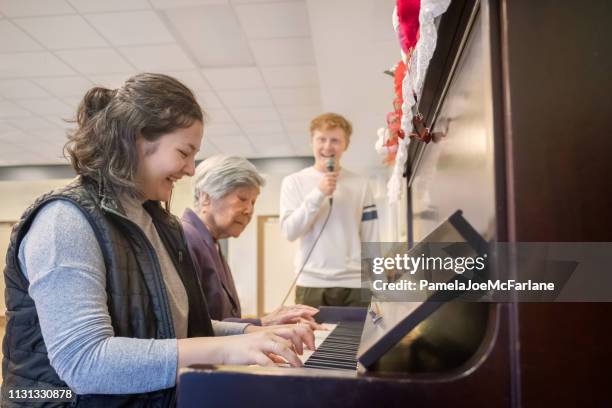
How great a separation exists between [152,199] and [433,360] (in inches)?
29.2

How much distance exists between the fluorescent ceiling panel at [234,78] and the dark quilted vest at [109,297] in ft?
10.8

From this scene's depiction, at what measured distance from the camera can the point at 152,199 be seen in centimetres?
108

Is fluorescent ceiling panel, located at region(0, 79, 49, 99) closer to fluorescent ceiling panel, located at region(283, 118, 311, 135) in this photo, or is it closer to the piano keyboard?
fluorescent ceiling panel, located at region(283, 118, 311, 135)

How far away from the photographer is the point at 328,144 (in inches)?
87.6

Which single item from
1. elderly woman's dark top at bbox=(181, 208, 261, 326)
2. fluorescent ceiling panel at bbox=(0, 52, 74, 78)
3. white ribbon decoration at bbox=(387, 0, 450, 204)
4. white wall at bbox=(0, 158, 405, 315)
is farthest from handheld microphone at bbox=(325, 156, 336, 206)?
white wall at bbox=(0, 158, 405, 315)

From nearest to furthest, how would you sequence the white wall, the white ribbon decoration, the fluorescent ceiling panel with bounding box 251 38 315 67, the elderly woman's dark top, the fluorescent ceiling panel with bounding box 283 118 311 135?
the white ribbon decoration
the elderly woman's dark top
the fluorescent ceiling panel with bounding box 251 38 315 67
the fluorescent ceiling panel with bounding box 283 118 311 135
the white wall

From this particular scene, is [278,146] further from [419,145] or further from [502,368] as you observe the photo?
[502,368]

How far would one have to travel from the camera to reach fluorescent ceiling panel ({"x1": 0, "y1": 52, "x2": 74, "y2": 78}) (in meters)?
3.70

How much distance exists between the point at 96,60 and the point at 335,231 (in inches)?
110

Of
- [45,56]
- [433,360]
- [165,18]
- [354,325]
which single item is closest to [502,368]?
[433,360]

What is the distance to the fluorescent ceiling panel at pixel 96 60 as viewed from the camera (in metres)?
3.62

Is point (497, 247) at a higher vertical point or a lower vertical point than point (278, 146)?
lower

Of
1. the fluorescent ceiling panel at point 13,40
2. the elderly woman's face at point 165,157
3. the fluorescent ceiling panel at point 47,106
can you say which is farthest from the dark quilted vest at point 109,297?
the fluorescent ceiling panel at point 47,106

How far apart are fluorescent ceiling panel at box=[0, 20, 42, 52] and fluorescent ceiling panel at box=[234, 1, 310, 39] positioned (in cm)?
159
